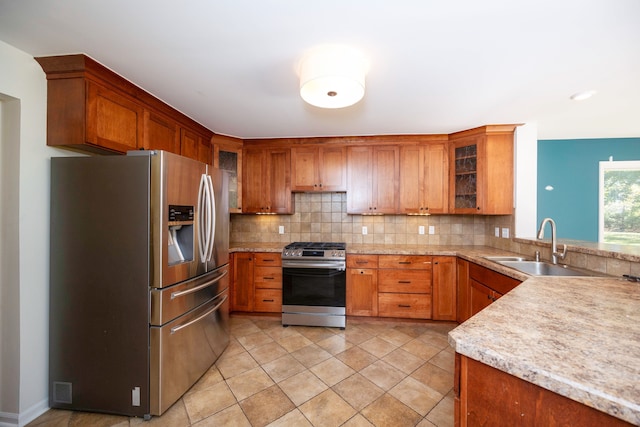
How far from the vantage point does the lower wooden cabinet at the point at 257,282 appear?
3.02m

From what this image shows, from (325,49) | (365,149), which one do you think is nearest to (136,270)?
(325,49)

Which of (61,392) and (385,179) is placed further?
(385,179)

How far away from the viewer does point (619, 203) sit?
3330mm

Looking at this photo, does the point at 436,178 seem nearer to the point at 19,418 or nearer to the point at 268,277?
the point at 268,277

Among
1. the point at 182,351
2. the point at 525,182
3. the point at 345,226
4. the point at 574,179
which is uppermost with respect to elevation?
the point at 574,179

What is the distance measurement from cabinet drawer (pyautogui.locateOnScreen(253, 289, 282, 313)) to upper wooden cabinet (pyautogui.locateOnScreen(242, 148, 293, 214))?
1010 mm

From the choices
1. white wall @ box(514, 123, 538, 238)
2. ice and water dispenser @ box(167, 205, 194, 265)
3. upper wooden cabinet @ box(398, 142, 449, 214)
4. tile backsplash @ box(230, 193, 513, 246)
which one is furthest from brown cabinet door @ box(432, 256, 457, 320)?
ice and water dispenser @ box(167, 205, 194, 265)

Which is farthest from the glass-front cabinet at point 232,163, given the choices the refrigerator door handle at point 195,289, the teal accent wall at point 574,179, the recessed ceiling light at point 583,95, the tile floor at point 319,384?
the teal accent wall at point 574,179

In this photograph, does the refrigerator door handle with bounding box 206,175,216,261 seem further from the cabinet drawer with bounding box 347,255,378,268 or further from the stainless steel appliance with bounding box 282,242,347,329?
the cabinet drawer with bounding box 347,255,378,268

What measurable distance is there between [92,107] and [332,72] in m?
1.60

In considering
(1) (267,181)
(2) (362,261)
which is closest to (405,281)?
(2) (362,261)

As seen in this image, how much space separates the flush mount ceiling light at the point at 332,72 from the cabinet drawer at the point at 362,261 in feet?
6.14

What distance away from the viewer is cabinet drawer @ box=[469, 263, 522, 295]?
1.95 m

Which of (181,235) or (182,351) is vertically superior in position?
(181,235)
